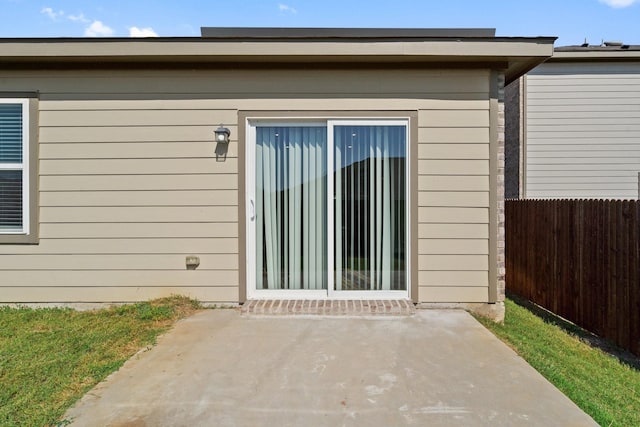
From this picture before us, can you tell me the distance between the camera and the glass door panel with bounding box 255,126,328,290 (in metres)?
3.75

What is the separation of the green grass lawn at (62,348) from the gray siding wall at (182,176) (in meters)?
0.26

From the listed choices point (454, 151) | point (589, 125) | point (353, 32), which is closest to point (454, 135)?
point (454, 151)

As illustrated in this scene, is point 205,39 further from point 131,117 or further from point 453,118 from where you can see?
point 453,118

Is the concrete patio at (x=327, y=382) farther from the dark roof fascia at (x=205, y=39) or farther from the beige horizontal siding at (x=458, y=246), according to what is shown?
the dark roof fascia at (x=205, y=39)

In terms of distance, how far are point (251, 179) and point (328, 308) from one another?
1.57 m

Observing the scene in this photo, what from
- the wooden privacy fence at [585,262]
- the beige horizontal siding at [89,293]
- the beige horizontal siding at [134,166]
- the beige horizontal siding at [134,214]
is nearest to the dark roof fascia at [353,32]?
the beige horizontal siding at [134,166]

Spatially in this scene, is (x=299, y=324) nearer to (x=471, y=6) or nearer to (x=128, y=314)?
(x=128, y=314)

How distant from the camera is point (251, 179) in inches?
147

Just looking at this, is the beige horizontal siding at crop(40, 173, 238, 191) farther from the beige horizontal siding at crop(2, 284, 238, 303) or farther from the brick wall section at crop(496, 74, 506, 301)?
the brick wall section at crop(496, 74, 506, 301)

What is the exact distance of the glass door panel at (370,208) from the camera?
146 inches

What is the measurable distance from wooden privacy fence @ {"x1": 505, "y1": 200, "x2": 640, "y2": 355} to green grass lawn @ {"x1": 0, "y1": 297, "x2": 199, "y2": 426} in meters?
4.17

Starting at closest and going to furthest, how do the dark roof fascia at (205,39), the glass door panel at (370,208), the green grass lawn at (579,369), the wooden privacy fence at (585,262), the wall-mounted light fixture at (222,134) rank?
1. the green grass lawn at (579,369)
2. the wooden privacy fence at (585,262)
3. the dark roof fascia at (205,39)
4. the wall-mounted light fixture at (222,134)
5. the glass door panel at (370,208)

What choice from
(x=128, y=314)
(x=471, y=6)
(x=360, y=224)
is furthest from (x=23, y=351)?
(x=471, y=6)

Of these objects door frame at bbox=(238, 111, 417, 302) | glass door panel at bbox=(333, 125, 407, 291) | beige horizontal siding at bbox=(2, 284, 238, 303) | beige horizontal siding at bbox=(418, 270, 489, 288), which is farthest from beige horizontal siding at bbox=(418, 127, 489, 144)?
beige horizontal siding at bbox=(2, 284, 238, 303)
